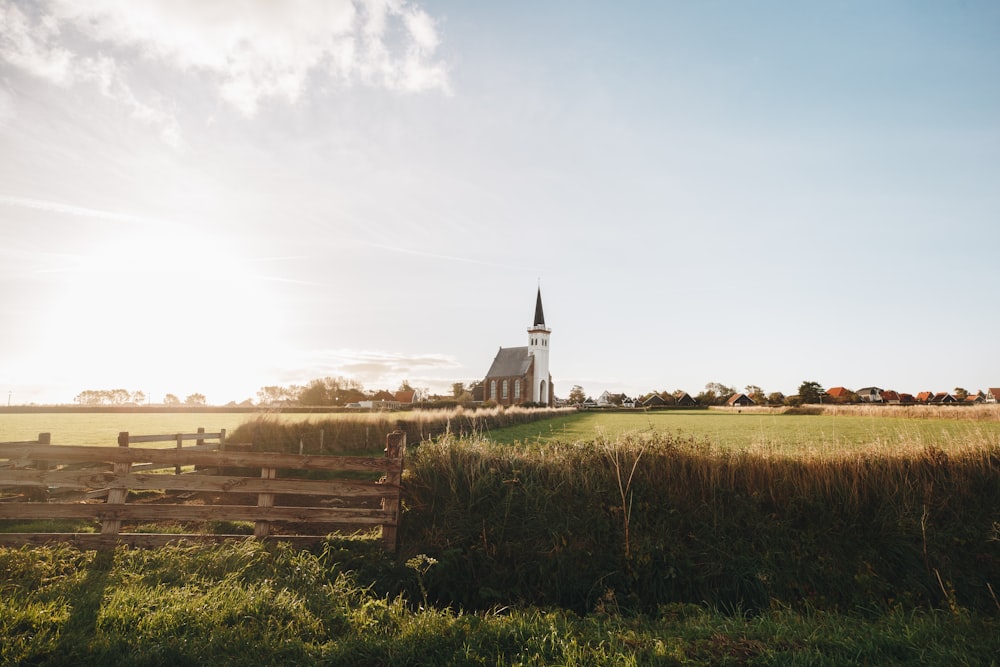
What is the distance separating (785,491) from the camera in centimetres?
945

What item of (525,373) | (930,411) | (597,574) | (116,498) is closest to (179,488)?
(116,498)

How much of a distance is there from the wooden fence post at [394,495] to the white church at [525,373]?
75123mm

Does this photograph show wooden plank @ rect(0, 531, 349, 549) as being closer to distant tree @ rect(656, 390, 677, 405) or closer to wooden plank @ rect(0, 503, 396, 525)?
wooden plank @ rect(0, 503, 396, 525)

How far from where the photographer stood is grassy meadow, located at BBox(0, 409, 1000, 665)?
461cm

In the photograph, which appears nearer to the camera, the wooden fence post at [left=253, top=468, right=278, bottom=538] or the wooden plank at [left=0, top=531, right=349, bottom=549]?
the wooden plank at [left=0, top=531, right=349, bottom=549]

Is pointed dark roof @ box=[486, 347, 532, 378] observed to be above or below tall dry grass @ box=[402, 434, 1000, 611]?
above

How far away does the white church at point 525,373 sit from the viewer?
85.7 meters

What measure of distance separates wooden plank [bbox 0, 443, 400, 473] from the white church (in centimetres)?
7553

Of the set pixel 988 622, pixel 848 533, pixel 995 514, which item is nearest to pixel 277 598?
pixel 988 622

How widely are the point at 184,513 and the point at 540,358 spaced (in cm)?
8166

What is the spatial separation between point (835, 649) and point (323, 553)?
6289mm

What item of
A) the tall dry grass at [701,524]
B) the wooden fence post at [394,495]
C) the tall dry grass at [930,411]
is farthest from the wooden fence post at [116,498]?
the tall dry grass at [930,411]

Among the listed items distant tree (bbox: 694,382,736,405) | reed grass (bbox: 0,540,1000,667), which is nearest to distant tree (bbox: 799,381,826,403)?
distant tree (bbox: 694,382,736,405)

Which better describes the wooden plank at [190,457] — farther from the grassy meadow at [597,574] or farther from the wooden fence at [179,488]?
the grassy meadow at [597,574]
